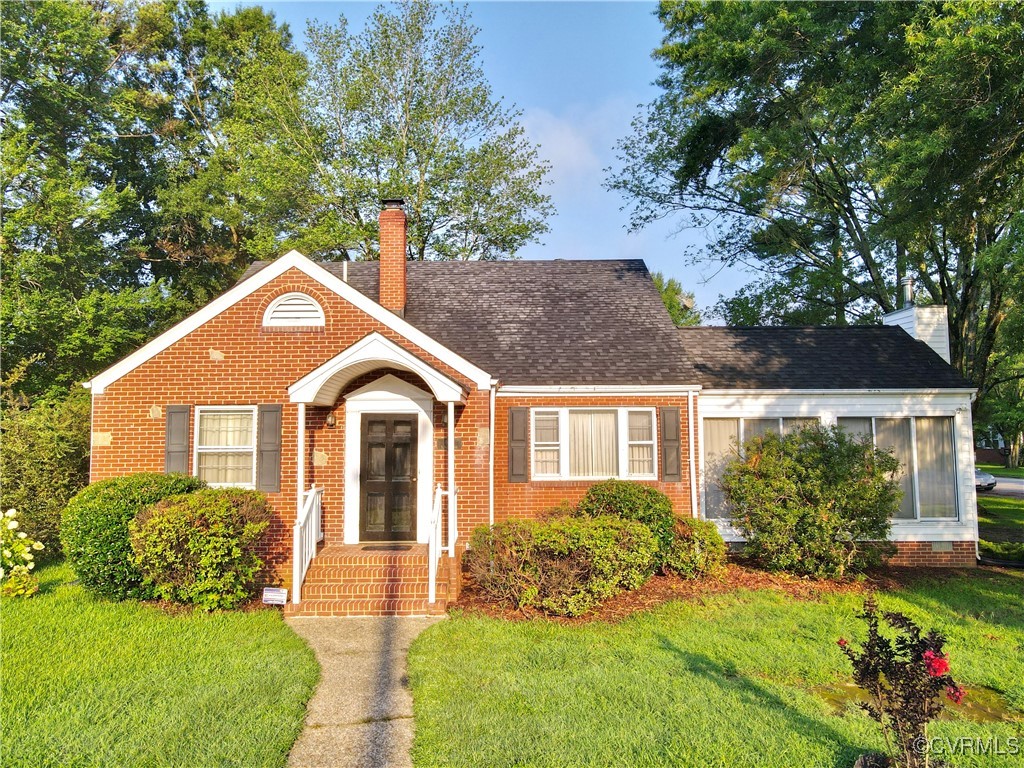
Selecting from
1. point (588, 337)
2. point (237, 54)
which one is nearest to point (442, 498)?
point (588, 337)

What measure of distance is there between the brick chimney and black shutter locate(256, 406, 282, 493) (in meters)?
3.60

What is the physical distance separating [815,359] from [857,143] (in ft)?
18.7

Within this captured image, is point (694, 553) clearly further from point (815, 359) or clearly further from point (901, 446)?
point (815, 359)

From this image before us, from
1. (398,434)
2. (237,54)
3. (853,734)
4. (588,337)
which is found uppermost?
(237,54)

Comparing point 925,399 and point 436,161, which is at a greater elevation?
point 436,161

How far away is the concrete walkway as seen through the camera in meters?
4.73

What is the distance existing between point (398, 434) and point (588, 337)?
14.7ft

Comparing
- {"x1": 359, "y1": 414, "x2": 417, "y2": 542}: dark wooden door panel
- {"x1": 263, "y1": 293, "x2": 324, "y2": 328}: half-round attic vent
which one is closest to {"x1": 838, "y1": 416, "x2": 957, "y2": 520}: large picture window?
{"x1": 359, "y1": 414, "x2": 417, "y2": 542}: dark wooden door panel

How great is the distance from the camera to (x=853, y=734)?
193 inches

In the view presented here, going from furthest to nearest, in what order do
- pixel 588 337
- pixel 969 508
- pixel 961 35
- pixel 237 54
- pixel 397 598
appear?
pixel 237 54 → pixel 588 337 → pixel 969 508 → pixel 961 35 → pixel 397 598

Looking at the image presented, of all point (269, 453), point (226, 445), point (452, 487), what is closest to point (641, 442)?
point (452, 487)

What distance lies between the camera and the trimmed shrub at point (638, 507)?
1001 cm

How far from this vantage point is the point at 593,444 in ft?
37.6

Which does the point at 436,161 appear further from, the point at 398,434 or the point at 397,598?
the point at 397,598
